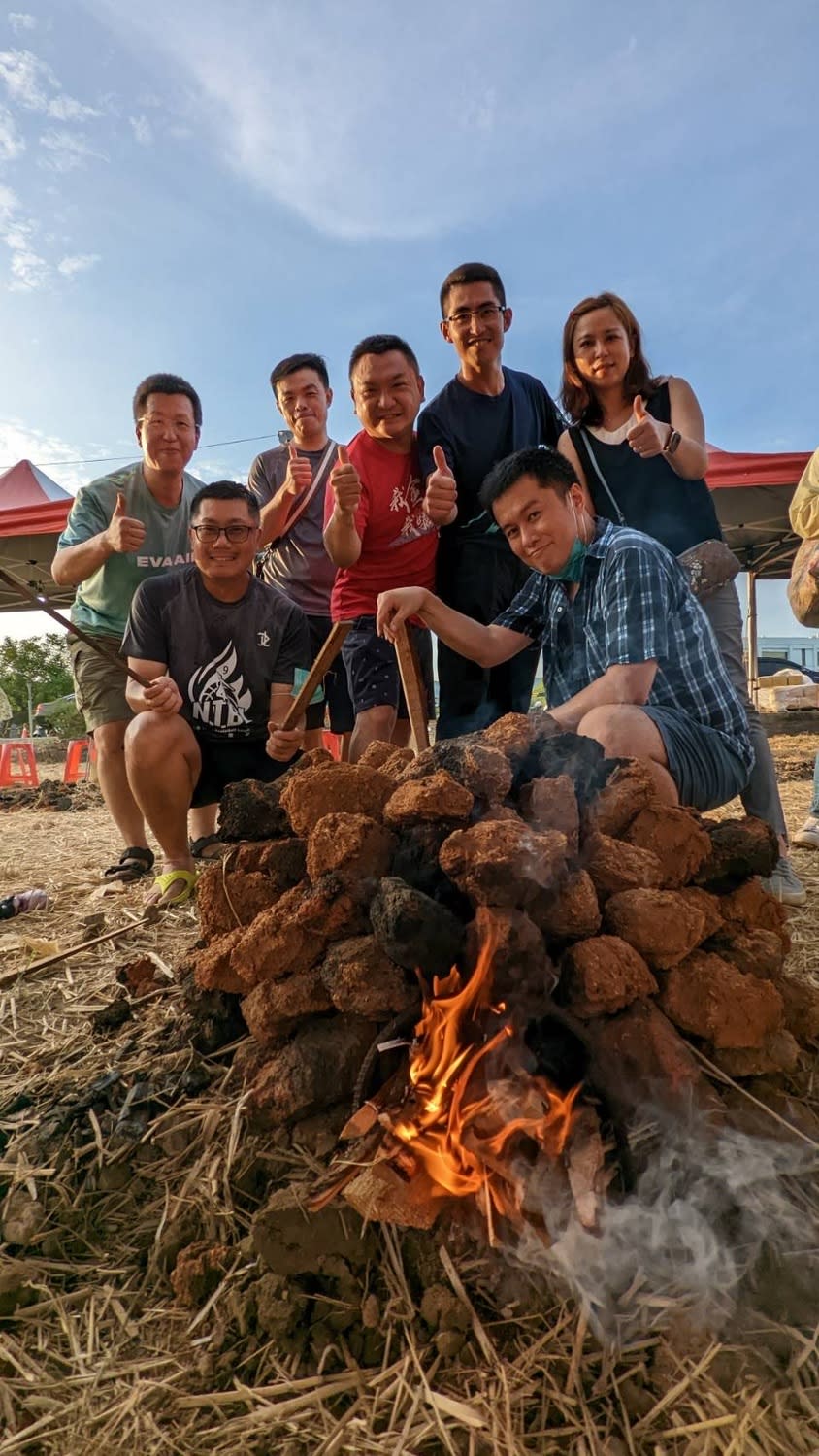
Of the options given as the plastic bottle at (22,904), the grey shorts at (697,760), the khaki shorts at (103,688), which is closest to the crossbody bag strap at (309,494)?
the khaki shorts at (103,688)

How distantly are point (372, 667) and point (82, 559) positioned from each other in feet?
4.73

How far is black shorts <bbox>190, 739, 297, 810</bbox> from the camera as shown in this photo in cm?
332

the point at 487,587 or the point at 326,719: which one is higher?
the point at 487,587

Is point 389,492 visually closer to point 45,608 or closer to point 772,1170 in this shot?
point 45,608

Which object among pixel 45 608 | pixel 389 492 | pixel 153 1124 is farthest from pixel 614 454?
pixel 153 1124

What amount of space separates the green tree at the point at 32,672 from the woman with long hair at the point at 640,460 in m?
25.1

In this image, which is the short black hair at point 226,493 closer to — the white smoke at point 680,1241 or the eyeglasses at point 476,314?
the eyeglasses at point 476,314

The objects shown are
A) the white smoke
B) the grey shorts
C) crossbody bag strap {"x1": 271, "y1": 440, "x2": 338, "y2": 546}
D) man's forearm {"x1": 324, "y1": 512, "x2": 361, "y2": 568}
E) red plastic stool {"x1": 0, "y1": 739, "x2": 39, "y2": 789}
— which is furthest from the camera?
red plastic stool {"x1": 0, "y1": 739, "x2": 39, "y2": 789}

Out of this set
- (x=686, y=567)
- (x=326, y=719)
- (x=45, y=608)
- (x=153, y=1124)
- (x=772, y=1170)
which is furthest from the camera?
(x=326, y=719)

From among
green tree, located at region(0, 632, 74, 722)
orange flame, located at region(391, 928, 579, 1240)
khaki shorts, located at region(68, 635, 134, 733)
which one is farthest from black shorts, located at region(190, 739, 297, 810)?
green tree, located at region(0, 632, 74, 722)

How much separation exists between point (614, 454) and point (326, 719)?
1.78 m

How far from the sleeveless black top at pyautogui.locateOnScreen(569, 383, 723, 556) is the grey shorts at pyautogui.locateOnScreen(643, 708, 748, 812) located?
889 millimetres

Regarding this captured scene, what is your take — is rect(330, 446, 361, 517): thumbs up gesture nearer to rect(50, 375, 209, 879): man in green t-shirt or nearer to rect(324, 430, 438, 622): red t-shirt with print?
rect(324, 430, 438, 622): red t-shirt with print

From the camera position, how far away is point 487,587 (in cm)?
296
